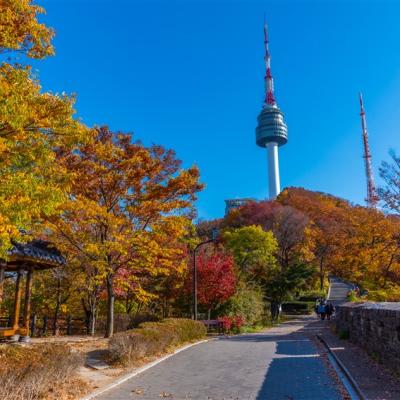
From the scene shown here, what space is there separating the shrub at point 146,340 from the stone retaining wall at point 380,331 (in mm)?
6710

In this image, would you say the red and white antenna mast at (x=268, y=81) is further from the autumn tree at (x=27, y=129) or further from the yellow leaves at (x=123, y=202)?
the autumn tree at (x=27, y=129)

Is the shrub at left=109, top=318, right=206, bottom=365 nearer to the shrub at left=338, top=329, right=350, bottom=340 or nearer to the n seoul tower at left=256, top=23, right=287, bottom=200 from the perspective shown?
the shrub at left=338, top=329, right=350, bottom=340

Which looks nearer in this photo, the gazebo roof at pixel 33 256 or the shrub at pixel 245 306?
the gazebo roof at pixel 33 256

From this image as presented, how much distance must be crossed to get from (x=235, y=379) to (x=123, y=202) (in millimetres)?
10376

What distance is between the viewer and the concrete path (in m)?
8.39

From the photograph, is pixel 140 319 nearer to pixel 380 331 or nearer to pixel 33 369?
pixel 380 331

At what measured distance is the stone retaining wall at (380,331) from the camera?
980 centimetres

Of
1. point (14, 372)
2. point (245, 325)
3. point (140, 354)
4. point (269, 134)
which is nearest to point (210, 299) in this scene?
point (245, 325)

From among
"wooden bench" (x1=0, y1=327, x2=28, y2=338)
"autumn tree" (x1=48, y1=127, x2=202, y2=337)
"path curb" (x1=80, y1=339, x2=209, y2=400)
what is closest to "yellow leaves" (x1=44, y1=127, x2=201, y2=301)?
"autumn tree" (x1=48, y1=127, x2=202, y2=337)

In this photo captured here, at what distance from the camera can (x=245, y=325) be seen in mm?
28828

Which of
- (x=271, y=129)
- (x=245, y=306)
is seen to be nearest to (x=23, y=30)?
(x=245, y=306)

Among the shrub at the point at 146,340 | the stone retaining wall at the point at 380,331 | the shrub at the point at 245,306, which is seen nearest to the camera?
the stone retaining wall at the point at 380,331

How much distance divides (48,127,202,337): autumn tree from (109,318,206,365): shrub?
2.82 meters

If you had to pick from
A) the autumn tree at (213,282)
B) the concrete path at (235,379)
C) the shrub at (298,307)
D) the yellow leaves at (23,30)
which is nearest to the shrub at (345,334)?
the concrete path at (235,379)
